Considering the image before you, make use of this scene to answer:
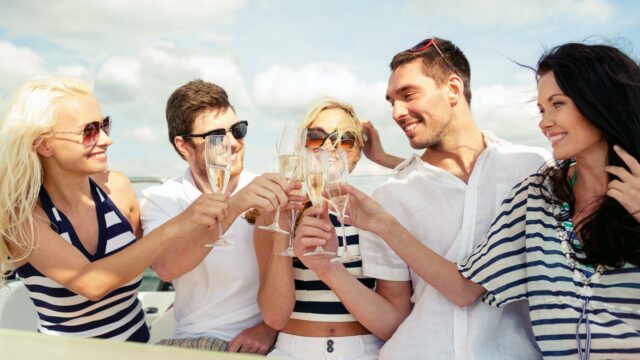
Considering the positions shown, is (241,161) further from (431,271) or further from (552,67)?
(552,67)

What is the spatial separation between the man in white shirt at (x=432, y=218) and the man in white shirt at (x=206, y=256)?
628 mm

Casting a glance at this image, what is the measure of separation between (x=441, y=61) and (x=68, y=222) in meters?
1.93

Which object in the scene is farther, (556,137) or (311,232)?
(311,232)

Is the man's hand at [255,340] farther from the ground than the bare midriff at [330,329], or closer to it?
closer to it

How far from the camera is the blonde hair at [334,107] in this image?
2.76 m

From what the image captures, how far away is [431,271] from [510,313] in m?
0.39

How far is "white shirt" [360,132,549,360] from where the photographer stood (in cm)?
234

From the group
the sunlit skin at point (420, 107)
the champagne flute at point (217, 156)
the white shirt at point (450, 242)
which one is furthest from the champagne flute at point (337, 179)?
the sunlit skin at point (420, 107)

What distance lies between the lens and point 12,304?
3.65 m

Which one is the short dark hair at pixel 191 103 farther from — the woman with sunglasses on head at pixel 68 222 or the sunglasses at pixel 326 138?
the sunglasses at pixel 326 138

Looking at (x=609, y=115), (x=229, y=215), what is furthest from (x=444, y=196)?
(x=229, y=215)

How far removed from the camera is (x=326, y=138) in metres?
2.70

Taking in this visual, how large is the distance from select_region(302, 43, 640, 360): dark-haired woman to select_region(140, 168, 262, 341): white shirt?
0.88 meters

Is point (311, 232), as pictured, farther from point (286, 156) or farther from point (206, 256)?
point (206, 256)
